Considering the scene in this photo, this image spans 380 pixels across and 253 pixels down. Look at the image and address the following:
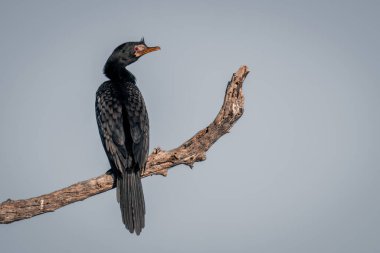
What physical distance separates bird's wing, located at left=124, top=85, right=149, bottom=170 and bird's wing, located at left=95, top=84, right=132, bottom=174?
0.12 m

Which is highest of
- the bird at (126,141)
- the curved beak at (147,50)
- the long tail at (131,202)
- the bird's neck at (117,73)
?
the curved beak at (147,50)

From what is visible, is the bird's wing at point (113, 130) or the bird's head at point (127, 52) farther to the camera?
the bird's head at point (127, 52)

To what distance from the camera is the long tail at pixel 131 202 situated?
664cm

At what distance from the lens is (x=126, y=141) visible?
6855 millimetres

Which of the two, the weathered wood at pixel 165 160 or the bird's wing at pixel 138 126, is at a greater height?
the bird's wing at pixel 138 126

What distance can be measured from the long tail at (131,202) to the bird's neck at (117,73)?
218 centimetres

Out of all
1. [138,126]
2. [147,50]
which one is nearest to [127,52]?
[147,50]

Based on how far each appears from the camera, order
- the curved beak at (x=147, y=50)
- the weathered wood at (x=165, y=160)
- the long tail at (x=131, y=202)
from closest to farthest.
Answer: the weathered wood at (x=165, y=160) < the long tail at (x=131, y=202) < the curved beak at (x=147, y=50)

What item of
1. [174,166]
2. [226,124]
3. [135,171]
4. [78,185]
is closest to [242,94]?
[226,124]

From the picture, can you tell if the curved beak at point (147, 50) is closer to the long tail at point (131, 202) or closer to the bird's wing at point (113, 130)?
the bird's wing at point (113, 130)

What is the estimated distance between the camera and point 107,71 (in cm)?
860

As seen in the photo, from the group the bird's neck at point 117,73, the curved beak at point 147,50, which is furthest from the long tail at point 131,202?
the curved beak at point 147,50

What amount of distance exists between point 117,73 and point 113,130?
180 centimetres

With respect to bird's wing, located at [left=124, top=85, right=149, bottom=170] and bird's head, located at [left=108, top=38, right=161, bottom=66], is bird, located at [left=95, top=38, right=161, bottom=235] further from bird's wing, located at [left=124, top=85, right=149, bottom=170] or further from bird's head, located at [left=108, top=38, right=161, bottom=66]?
bird's head, located at [left=108, top=38, right=161, bottom=66]
